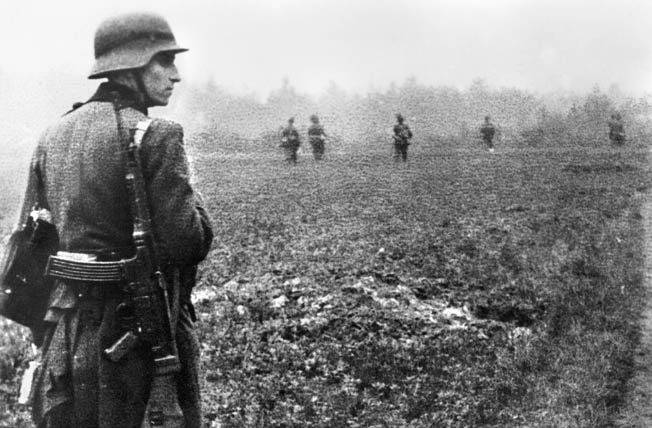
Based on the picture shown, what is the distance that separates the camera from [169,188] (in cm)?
241

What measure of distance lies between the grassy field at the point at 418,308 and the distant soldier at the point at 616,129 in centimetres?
307

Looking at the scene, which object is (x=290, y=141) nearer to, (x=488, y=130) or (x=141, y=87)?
(x=488, y=130)

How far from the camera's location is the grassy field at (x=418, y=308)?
16.8 ft

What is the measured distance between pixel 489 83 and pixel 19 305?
19.3 m

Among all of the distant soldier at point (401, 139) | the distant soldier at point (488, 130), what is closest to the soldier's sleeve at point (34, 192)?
the distant soldier at point (401, 139)

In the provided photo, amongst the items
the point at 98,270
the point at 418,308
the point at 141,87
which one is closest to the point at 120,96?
the point at 141,87

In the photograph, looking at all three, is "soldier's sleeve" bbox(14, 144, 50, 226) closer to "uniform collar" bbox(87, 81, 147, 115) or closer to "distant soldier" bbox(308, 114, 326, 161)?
"uniform collar" bbox(87, 81, 147, 115)

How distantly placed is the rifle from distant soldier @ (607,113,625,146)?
17636 millimetres

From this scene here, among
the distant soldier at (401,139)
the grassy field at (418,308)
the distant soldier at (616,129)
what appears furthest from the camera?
the distant soldier at (401,139)

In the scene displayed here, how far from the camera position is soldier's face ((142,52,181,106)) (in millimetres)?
2599

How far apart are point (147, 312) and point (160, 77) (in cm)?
84

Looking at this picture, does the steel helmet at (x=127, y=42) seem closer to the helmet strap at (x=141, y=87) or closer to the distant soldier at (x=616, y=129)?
the helmet strap at (x=141, y=87)

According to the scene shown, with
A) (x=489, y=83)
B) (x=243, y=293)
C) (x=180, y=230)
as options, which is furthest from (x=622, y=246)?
(x=489, y=83)

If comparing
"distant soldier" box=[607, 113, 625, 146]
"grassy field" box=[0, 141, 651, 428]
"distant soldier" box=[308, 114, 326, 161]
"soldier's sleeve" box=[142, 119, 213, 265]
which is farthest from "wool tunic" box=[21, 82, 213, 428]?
"distant soldier" box=[308, 114, 326, 161]
